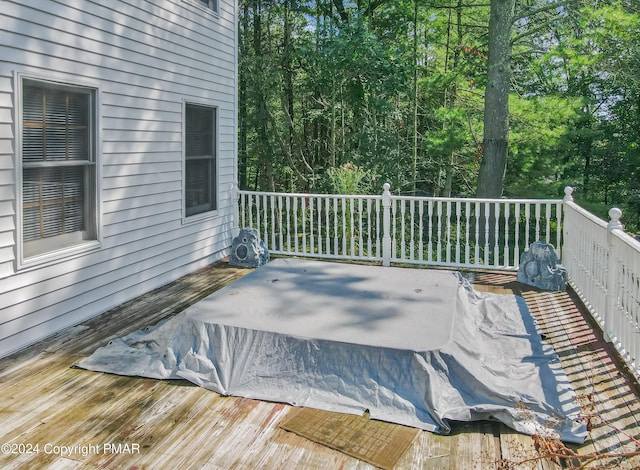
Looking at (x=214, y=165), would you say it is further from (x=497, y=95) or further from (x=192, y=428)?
(x=497, y=95)

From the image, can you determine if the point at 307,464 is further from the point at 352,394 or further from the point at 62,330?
the point at 62,330

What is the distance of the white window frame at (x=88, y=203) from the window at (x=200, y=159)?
1742mm

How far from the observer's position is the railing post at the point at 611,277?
4.04m

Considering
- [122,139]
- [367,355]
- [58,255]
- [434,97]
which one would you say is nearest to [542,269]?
[367,355]

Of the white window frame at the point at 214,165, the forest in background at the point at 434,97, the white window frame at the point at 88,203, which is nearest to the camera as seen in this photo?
the white window frame at the point at 88,203

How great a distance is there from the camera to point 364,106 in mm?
11859

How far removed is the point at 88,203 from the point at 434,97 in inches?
363

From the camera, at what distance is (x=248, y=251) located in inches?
270

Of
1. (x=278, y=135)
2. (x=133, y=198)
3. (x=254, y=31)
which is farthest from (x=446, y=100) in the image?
(x=133, y=198)

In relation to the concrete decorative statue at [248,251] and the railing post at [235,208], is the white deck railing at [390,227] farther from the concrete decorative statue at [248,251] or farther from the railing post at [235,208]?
the concrete decorative statue at [248,251]

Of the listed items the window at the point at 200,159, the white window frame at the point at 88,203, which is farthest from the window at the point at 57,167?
the window at the point at 200,159

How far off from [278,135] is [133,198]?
734 centimetres

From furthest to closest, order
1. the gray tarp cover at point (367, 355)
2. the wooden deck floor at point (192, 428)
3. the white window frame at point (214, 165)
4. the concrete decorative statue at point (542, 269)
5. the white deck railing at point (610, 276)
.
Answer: the white window frame at point (214, 165) < the concrete decorative statue at point (542, 269) < the white deck railing at point (610, 276) < the gray tarp cover at point (367, 355) < the wooden deck floor at point (192, 428)

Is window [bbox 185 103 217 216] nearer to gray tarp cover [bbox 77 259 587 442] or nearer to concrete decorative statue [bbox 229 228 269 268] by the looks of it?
concrete decorative statue [bbox 229 228 269 268]
